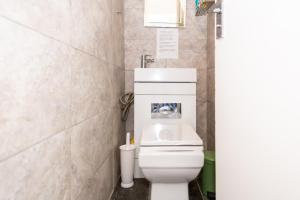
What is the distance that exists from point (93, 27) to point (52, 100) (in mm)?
567

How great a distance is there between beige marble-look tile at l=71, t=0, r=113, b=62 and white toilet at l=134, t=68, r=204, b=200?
18.9 inches

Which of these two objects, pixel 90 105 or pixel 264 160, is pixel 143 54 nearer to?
pixel 90 105

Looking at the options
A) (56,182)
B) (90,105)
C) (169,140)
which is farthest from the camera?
(169,140)

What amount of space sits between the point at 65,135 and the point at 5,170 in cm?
32

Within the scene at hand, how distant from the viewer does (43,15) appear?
63 centimetres

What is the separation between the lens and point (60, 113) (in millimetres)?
748

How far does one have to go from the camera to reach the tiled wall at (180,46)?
2115 mm

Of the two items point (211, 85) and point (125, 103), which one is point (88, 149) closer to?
point (125, 103)

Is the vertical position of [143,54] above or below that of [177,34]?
below

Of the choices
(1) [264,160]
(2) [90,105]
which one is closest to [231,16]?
(1) [264,160]

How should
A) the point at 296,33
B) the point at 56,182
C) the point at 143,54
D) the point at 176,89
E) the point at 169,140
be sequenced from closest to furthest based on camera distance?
1. the point at 296,33
2. the point at 56,182
3. the point at 169,140
4. the point at 176,89
5. the point at 143,54

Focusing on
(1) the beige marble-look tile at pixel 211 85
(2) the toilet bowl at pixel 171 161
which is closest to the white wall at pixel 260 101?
(2) the toilet bowl at pixel 171 161

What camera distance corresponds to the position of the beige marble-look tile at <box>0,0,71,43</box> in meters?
0.50

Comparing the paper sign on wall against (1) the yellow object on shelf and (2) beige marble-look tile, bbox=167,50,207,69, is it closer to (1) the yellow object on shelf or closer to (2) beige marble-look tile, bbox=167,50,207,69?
(2) beige marble-look tile, bbox=167,50,207,69
